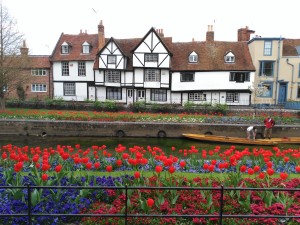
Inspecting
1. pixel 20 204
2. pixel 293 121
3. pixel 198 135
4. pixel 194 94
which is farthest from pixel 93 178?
pixel 194 94

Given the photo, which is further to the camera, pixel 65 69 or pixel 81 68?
pixel 65 69

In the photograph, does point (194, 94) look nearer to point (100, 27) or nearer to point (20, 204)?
point (100, 27)

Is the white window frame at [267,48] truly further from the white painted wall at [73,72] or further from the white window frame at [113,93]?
the white painted wall at [73,72]

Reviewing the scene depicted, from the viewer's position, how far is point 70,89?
4084 centimetres

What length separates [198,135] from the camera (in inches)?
939

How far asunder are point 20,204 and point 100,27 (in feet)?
114

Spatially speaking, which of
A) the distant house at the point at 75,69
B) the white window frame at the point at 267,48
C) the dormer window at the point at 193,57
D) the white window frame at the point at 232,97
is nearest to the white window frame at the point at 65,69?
the distant house at the point at 75,69

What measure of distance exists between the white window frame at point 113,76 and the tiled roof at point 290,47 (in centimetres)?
2249

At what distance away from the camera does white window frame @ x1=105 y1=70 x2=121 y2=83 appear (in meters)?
37.8

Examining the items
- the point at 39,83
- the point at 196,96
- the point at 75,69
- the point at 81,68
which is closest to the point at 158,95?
the point at 196,96

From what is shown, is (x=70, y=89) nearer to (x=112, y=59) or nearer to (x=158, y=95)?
(x=112, y=59)

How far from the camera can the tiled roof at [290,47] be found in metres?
38.4

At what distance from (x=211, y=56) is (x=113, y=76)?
43.5 ft

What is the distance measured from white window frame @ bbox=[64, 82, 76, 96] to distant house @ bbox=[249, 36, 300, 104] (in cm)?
2479
